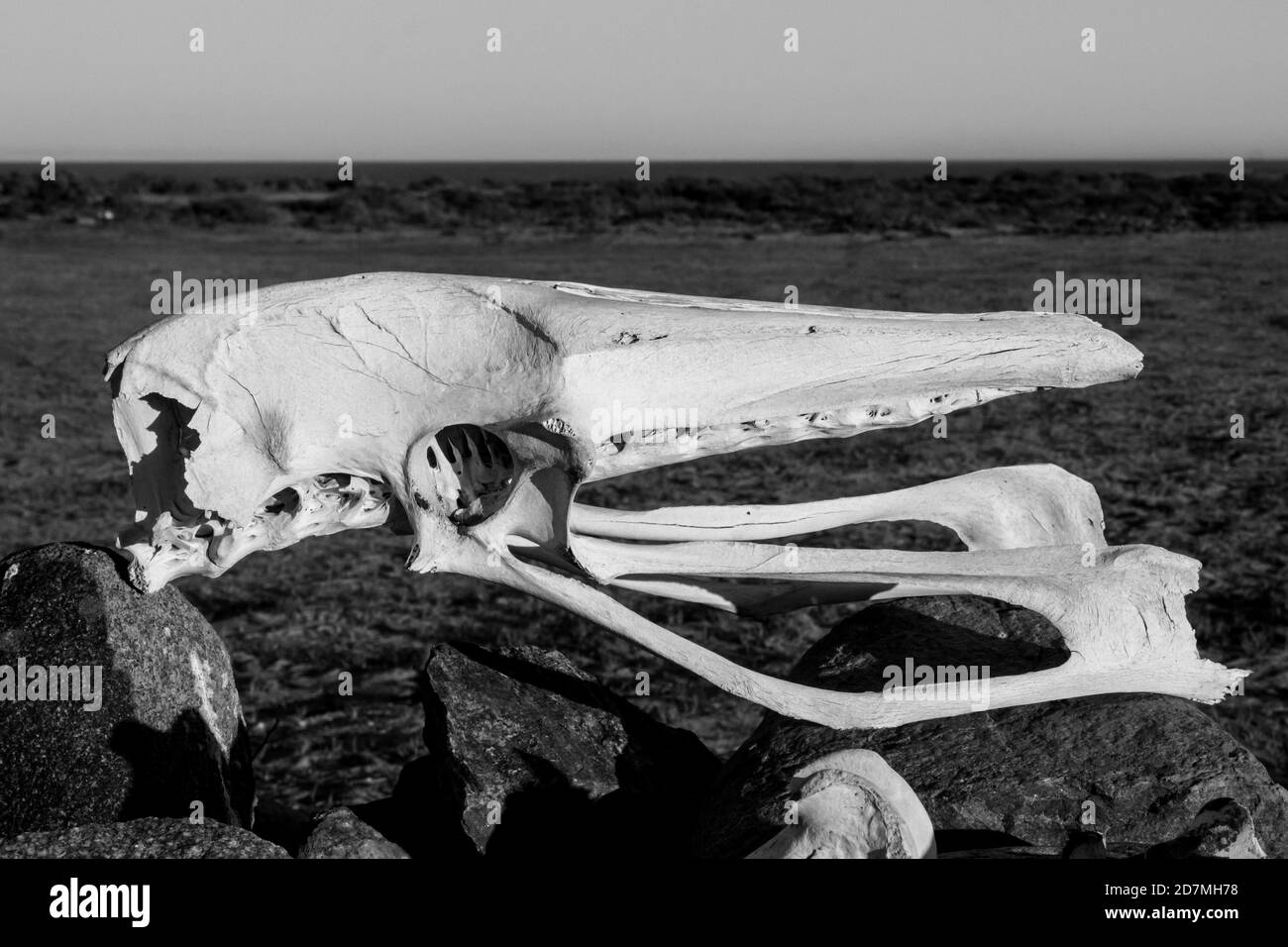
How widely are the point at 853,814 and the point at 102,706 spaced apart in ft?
7.12

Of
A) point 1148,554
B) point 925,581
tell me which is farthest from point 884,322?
point 1148,554

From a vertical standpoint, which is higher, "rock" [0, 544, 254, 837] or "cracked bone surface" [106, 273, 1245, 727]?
"cracked bone surface" [106, 273, 1245, 727]

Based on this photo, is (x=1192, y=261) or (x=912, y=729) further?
(x=1192, y=261)

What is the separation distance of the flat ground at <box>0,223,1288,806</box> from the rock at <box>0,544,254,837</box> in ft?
3.71

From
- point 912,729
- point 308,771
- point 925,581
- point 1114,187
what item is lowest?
point 308,771

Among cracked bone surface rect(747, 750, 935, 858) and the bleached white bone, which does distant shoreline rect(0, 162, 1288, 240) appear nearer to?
the bleached white bone

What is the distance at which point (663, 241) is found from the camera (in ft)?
97.3

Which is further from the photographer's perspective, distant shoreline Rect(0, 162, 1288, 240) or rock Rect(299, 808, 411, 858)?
distant shoreline Rect(0, 162, 1288, 240)

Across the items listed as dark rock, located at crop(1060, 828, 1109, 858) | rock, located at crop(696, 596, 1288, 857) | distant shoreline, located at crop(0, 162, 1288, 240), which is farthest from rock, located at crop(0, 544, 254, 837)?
distant shoreline, located at crop(0, 162, 1288, 240)

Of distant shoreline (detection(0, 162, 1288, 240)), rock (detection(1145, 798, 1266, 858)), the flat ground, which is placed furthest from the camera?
distant shoreline (detection(0, 162, 1288, 240))

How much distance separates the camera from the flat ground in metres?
6.26

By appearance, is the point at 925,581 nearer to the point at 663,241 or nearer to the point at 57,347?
the point at 57,347

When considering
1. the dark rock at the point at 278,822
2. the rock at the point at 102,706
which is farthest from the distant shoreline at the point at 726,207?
the rock at the point at 102,706
